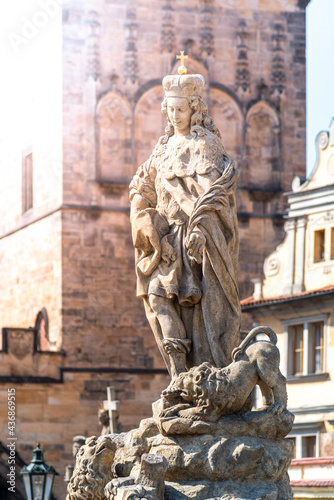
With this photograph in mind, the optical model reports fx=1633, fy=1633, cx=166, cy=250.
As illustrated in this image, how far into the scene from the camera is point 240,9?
42688 mm

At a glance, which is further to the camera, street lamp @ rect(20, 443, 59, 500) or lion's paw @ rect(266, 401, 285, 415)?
street lamp @ rect(20, 443, 59, 500)

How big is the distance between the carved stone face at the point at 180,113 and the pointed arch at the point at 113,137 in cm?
2996

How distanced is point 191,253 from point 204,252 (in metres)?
0.09

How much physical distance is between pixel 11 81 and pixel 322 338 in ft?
48.6

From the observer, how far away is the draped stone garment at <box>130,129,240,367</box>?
10898 millimetres

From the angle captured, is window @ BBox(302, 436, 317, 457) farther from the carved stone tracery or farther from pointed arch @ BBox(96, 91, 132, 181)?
the carved stone tracery

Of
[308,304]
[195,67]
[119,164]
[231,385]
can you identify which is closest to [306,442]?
[308,304]

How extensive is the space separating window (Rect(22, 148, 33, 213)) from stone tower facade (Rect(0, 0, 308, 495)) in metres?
0.04

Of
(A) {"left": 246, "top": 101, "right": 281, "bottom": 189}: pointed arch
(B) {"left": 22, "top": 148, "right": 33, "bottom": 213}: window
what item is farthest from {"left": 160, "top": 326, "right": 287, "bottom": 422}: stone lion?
(B) {"left": 22, "top": 148, "right": 33, "bottom": 213}: window

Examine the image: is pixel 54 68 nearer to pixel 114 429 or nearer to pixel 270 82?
pixel 270 82

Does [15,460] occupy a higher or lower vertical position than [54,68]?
lower

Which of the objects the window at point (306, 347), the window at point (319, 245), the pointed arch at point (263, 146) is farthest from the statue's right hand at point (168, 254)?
the pointed arch at point (263, 146)

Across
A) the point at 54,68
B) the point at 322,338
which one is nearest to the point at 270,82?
the point at 54,68

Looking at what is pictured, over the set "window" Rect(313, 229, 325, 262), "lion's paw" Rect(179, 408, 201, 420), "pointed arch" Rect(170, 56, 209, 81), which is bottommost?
"lion's paw" Rect(179, 408, 201, 420)
